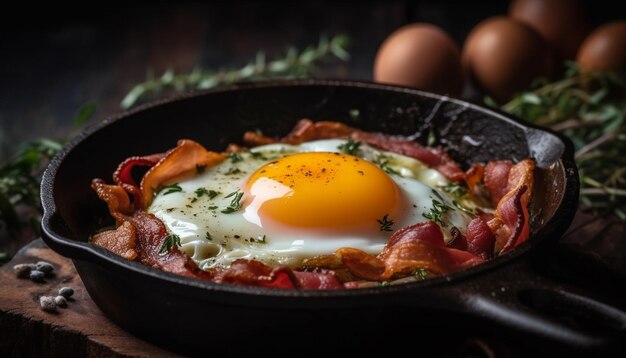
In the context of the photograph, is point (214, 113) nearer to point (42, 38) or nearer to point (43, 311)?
point (43, 311)

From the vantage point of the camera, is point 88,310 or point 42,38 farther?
point 42,38

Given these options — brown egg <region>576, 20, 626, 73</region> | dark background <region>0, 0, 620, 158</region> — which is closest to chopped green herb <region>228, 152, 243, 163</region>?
dark background <region>0, 0, 620, 158</region>

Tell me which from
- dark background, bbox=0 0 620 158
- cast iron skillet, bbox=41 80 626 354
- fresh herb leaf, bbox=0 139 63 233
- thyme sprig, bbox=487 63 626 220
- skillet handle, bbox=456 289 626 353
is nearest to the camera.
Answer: skillet handle, bbox=456 289 626 353

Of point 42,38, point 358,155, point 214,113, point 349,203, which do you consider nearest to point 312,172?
point 349,203

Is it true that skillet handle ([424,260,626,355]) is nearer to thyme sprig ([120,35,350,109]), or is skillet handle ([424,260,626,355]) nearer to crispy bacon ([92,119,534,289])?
crispy bacon ([92,119,534,289])

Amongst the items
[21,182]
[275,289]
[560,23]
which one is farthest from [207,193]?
[560,23]

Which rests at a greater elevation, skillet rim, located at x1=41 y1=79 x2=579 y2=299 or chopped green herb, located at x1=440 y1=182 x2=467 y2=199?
skillet rim, located at x1=41 y1=79 x2=579 y2=299
